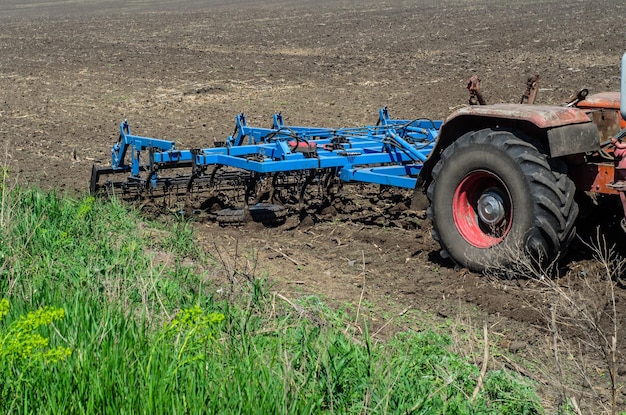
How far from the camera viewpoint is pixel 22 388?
11.9 feet

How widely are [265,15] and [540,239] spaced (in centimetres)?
2934

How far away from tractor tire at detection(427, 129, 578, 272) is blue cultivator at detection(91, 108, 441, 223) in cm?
80

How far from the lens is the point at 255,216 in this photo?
7.82 m

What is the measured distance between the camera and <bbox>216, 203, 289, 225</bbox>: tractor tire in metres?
7.81

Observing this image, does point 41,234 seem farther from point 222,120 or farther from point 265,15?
point 265,15

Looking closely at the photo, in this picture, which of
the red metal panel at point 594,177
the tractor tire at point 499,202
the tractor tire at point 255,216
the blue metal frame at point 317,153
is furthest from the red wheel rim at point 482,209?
the tractor tire at point 255,216

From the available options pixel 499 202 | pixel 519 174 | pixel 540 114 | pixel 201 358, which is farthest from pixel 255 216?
pixel 201 358

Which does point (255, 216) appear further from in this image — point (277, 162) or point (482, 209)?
point (482, 209)

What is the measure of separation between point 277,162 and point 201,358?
4.00 m

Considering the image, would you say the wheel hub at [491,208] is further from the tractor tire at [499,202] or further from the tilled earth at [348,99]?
the tilled earth at [348,99]

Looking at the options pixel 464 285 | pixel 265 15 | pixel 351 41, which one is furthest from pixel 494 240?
pixel 265 15

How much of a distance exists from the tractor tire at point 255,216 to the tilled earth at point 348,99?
0.09 metres

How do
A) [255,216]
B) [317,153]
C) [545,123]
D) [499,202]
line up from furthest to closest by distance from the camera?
[255,216] < [317,153] < [499,202] < [545,123]

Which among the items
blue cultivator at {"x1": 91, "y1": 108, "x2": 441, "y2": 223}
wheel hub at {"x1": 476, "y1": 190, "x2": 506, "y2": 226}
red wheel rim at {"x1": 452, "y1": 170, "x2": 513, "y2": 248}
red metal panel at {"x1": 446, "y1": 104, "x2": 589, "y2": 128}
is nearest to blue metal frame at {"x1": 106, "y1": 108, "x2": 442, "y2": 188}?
blue cultivator at {"x1": 91, "y1": 108, "x2": 441, "y2": 223}
